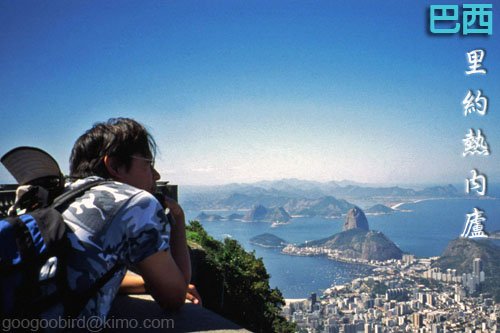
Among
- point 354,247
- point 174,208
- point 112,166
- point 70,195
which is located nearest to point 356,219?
point 354,247

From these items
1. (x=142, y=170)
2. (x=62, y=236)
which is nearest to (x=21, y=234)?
(x=62, y=236)

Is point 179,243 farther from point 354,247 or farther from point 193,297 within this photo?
point 354,247

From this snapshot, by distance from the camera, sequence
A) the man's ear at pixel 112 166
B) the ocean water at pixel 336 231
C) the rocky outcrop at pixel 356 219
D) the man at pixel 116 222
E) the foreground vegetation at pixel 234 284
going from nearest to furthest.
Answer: the man at pixel 116 222
the man's ear at pixel 112 166
the foreground vegetation at pixel 234 284
the ocean water at pixel 336 231
the rocky outcrop at pixel 356 219

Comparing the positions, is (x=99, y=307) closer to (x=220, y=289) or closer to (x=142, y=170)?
(x=142, y=170)

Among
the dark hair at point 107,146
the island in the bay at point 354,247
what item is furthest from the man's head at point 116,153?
the island in the bay at point 354,247

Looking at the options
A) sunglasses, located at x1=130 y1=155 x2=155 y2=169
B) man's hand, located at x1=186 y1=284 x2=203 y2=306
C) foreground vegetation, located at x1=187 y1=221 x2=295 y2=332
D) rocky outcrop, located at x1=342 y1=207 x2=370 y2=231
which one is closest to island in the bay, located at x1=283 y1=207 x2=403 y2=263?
rocky outcrop, located at x1=342 y1=207 x2=370 y2=231

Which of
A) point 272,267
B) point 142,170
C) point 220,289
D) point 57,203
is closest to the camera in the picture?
point 57,203

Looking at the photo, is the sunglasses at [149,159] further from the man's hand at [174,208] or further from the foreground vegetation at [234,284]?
the foreground vegetation at [234,284]
